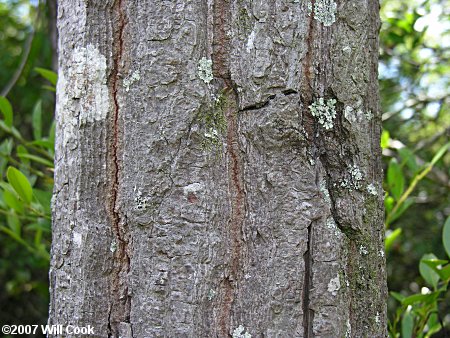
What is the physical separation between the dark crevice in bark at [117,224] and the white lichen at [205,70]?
12cm

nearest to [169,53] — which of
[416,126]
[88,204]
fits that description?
[88,204]

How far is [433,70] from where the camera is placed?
227cm

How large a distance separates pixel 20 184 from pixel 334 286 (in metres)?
0.69

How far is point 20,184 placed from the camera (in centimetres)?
109

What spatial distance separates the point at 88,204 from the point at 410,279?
→ 2.24 metres

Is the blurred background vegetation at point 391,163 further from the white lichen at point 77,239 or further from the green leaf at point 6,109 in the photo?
the white lichen at point 77,239

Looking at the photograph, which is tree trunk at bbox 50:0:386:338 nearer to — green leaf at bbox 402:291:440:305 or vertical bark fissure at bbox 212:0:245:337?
vertical bark fissure at bbox 212:0:245:337

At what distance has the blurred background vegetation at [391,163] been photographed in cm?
119

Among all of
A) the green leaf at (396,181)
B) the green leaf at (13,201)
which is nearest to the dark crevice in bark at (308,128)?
the green leaf at (396,181)

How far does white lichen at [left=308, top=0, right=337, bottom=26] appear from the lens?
76 cm

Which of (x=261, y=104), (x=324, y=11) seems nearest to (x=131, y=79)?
(x=261, y=104)

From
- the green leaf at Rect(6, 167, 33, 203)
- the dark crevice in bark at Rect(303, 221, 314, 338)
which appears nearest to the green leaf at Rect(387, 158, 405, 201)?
the dark crevice in bark at Rect(303, 221, 314, 338)

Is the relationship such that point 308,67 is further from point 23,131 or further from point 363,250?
point 23,131

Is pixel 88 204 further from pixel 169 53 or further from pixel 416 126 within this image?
pixel 416 126
